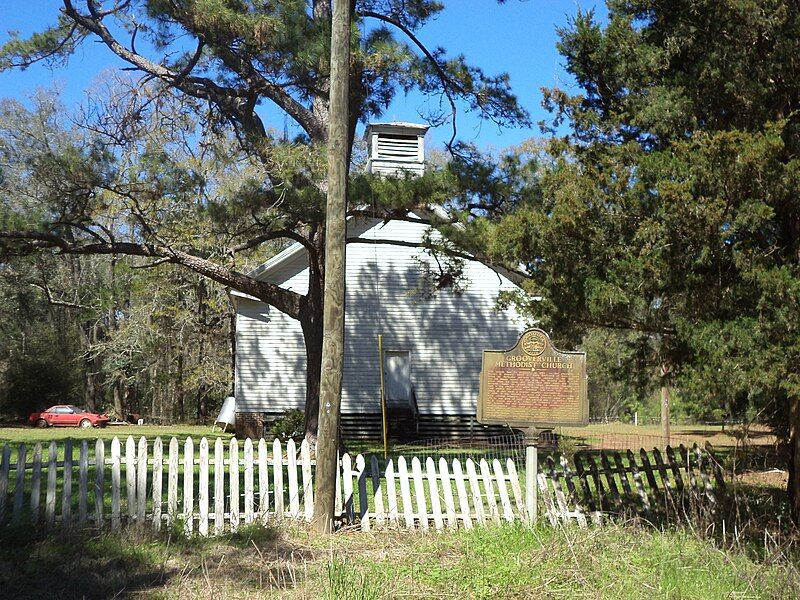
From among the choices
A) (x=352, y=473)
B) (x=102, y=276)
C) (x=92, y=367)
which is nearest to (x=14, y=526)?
(x=352, y=473)

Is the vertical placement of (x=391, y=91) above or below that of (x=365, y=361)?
above

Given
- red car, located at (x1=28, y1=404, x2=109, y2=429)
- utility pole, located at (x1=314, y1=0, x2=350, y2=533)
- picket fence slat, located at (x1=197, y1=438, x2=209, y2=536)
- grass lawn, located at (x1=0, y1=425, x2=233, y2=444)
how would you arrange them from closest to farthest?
1. picket fence slat, located at (x1=197, y1=438, x2=209, y2=536)
2. utility pole, located at (x1=314, y1=0, x2=350, y2=533)
3. grass lawn, located at (x1=0, y1=425, x2=233, y2=444)
4. red car, located at (x1=28, y1=404, x2=109, y2=429)

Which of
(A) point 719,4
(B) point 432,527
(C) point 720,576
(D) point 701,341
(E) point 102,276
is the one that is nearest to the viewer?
(C) point 720,576

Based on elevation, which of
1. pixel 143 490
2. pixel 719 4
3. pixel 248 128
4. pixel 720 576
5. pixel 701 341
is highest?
pixel 248 128

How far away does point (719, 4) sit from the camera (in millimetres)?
8953

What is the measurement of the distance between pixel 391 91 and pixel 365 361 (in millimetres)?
10742

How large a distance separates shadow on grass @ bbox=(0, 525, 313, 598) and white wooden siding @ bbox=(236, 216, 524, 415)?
1633 centimetres

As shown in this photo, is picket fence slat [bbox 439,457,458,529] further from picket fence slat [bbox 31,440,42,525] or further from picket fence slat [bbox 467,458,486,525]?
picket fence slat [bbox 31,440,42,525]

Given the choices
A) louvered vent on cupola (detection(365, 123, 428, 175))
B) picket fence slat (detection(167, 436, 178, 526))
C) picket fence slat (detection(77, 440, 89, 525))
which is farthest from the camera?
louvered vent on cupola (detection(365, 123, 428, 175))

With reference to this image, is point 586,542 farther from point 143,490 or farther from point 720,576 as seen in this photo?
point 143,490

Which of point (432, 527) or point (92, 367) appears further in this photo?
point (92, 367)

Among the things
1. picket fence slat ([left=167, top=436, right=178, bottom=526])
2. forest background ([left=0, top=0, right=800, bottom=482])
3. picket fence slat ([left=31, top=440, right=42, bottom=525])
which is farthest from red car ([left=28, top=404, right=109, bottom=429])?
picket fence slat ([left=167, top=436, right=178, bottom=526])

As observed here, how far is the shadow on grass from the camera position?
686cm

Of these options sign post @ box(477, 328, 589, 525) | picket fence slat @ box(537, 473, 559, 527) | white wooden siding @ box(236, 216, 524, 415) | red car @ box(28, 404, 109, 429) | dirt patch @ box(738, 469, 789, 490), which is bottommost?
dirt patch @ box(738, 469, 789, 490)
